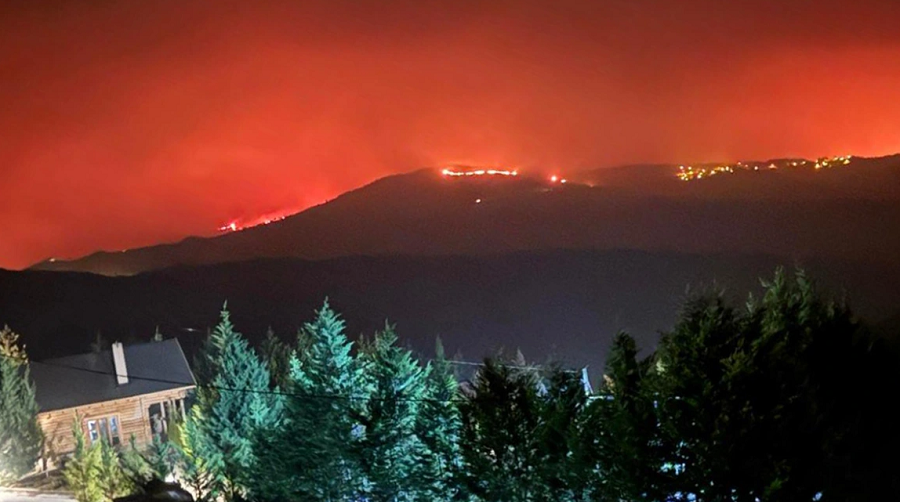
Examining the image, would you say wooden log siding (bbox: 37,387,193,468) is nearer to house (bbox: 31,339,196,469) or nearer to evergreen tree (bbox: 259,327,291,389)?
house (bbox: 31,339,196,469)

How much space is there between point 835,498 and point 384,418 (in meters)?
9.52

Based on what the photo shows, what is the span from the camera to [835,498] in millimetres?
10469

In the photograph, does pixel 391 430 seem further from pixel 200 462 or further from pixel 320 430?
pixel 200 462

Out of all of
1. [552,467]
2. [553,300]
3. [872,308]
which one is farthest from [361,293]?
[552,467]

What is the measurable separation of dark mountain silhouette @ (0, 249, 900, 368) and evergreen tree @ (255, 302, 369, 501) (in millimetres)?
31767

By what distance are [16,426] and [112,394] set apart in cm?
500

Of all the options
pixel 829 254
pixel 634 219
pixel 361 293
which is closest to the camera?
pixel 829 254

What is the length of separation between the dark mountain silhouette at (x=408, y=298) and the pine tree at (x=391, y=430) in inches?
1259

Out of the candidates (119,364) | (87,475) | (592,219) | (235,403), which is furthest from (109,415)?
(592,219)

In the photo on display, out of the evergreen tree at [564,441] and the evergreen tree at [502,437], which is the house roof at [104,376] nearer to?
the evergreen tree at [502,437]

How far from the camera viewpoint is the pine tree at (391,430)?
1686 cm

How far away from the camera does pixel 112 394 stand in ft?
120

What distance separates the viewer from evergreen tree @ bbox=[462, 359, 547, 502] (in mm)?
13320

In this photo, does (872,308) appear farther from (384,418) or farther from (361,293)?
(361,293)
